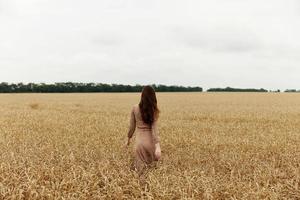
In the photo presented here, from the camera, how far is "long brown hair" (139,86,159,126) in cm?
666

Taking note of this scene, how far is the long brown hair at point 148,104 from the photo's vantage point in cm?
666

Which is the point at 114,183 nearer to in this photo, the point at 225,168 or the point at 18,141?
the point at 225,168

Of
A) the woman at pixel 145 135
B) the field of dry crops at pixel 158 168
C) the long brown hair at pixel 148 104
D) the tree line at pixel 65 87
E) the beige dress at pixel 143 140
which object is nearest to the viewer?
the field of dry crops at pixel 158 168

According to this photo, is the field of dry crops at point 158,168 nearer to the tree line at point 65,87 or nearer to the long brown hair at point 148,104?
the long brown hair at point 148,104

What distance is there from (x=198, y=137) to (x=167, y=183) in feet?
21.6

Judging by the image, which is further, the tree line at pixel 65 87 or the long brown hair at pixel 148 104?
the tree line at pixel 65 87

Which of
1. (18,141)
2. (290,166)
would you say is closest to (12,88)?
(18,141)

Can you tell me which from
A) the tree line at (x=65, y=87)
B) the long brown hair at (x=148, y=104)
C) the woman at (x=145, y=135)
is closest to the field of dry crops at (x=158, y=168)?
the woman at (x=145, y=135)

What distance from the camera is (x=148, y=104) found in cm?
670

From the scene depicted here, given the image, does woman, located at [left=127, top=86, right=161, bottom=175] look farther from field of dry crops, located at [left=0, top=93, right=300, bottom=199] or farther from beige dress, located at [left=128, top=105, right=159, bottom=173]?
field of dry crops, located at [left=0, top=93, right=300, bottom=199]

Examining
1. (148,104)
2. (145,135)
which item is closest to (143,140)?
(145,135)

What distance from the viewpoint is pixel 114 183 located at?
5.66 metres

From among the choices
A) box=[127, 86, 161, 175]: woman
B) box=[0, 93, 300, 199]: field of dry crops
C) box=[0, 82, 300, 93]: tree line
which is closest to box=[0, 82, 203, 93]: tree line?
box=[0, 82, 300, 93]: tree line

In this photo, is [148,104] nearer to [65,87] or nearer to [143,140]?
[143,140]
